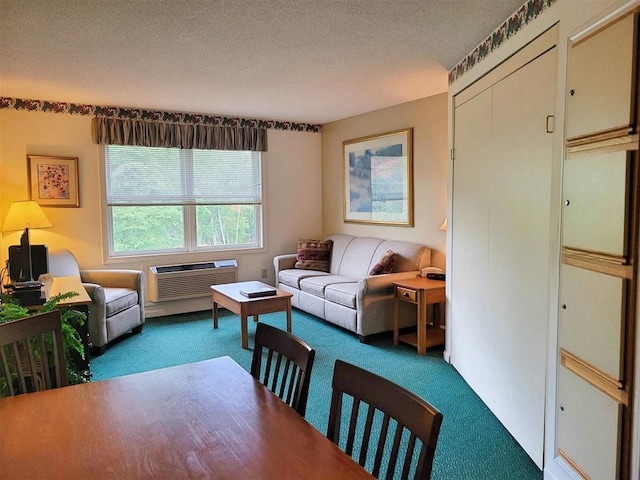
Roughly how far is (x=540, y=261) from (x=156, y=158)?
14.3 ft

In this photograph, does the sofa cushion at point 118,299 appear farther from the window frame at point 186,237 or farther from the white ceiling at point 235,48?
the white ceiling at point 235,48

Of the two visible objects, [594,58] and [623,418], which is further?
[594,58]

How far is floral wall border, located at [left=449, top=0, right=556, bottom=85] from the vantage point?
2.33m

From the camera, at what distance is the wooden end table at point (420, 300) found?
3.98 m

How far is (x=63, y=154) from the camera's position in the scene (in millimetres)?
4840

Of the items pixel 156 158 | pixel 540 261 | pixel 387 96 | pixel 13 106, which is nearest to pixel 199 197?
pixel 156 158

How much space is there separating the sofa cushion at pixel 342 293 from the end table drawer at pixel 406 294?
435mm

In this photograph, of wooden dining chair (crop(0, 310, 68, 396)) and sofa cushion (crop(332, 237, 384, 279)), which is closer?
wooden dining chair (crop(0, 310, 68, 396))

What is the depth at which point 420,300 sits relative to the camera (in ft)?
A: 13.0

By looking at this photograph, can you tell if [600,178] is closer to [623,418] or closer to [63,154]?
[623,418]

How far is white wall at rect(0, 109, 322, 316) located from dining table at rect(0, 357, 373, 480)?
150 inches

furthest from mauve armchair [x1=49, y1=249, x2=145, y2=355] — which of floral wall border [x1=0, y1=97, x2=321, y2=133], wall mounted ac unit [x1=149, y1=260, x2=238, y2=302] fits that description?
floral wall border [x1=0, y1=97, x2=321, y2=133]

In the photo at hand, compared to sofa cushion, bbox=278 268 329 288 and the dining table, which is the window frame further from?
the dining table

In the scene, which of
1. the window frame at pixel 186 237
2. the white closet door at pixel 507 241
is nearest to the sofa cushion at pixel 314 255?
the window frame at pixel 186 237
